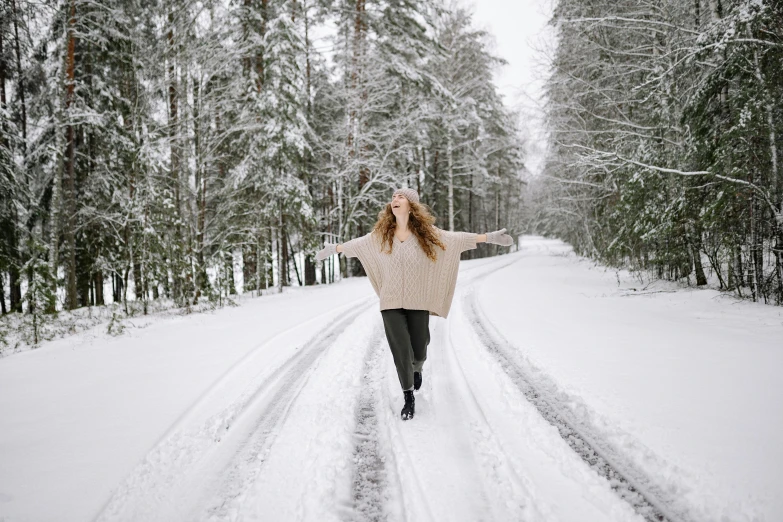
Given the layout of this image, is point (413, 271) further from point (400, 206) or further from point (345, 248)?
point (345, 248)

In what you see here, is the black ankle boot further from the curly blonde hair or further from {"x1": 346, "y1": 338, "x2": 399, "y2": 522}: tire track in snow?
the curly blonde hair

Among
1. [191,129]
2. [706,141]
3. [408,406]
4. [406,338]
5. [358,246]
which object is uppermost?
[191,129]

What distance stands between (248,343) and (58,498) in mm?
3485

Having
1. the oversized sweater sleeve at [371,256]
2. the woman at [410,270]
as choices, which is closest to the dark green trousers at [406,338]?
the woman at [410,270]

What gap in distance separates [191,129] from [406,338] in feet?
29.0

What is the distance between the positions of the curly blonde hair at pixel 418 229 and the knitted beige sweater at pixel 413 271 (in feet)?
0.14

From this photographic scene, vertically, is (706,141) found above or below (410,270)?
above

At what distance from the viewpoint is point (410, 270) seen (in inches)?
124

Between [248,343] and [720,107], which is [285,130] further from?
[720,107]

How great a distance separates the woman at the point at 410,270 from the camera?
3094 millimetres

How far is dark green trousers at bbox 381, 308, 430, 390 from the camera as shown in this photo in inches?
120

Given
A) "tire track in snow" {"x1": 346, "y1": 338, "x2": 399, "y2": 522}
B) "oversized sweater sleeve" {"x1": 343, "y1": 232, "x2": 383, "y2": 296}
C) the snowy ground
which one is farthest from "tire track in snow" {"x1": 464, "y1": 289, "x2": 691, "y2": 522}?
"oversized sweater sleeve" {"x1": 343, "y1": 232, "x2": 383, "y2": 296}

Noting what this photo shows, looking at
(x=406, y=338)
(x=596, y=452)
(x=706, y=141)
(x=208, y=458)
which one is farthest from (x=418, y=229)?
(x=706, y=141)

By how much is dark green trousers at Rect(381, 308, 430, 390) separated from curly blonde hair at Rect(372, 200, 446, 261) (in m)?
0.55
